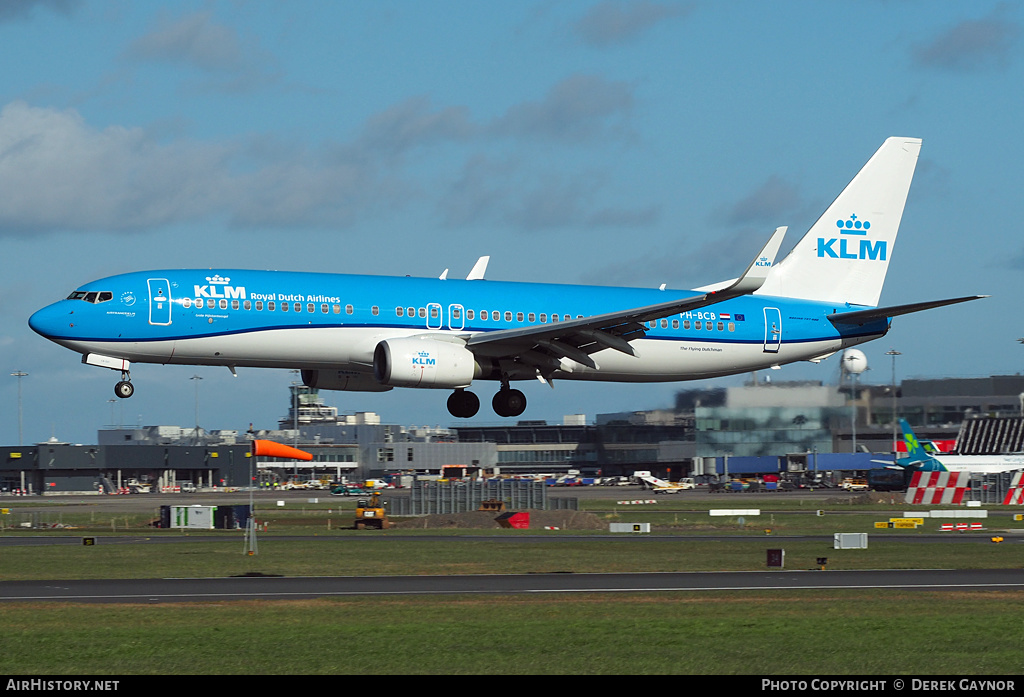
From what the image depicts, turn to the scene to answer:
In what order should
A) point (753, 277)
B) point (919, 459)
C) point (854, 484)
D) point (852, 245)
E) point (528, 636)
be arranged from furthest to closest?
1. point (854, 484)
2. point (919, 459)
3. point (852, 245)
4. point (753, 277)
5. point (528, 636)

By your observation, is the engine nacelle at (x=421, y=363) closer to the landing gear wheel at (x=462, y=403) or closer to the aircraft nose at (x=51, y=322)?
the landing gear wheel at (x=462, y=403)

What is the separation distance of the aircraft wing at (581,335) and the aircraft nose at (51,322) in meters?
13.5

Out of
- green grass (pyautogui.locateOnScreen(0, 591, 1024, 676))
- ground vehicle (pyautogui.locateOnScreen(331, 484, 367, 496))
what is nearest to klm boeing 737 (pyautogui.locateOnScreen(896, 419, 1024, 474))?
ground vehicle (pyautogui.locateOnScreen(331, 484, 367, 496))

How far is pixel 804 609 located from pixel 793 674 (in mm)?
8470

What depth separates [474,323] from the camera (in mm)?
47062

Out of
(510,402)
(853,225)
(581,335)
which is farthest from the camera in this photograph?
(853,225)

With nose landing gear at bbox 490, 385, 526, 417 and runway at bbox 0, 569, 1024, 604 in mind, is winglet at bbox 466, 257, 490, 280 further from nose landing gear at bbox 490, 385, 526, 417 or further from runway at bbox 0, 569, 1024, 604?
runway at bbox 0, 569, 1024, 604

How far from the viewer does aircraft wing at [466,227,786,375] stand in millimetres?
43469

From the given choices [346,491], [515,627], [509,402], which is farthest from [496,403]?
[346,491]

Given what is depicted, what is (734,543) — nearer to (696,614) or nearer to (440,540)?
Result: (440,540)

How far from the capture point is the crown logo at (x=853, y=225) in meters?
56.2

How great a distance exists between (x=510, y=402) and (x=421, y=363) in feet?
22.2

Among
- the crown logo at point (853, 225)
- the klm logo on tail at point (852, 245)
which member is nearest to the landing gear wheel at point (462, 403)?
the klm logo on tail at point (852, 245)

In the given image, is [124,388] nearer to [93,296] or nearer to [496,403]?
[93,296]
